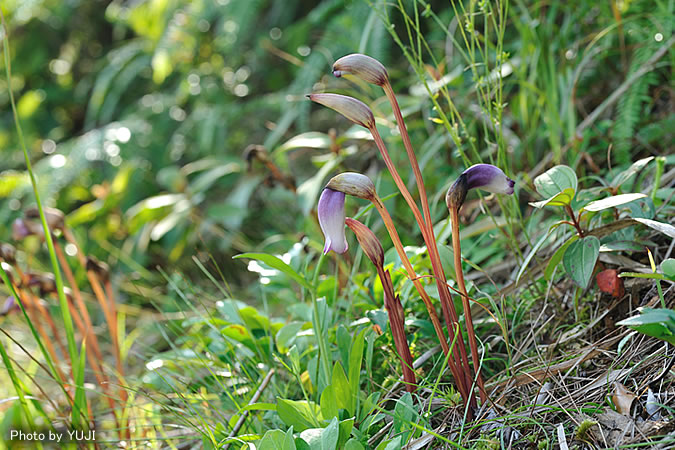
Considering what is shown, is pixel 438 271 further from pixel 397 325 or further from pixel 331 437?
pixel 331 437

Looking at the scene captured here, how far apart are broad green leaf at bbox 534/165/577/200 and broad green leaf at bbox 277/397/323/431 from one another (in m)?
0.51

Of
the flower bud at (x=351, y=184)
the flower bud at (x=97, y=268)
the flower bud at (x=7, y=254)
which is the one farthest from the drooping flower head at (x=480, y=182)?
the flower bud at (x=7, y=254)

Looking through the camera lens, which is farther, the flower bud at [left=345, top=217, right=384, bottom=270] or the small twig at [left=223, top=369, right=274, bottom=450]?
the small twig at [left=223, top=369, right=274, bottom=450]

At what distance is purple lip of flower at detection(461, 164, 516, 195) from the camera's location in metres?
0.72

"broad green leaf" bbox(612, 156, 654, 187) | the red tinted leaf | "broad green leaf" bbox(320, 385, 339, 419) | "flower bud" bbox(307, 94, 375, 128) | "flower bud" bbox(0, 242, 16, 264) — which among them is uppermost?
"flower bud" bbox(307, 94, 375, 128)

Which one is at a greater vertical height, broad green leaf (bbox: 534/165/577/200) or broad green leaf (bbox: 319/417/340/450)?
broad green leaf (bbox: 534/165/577/200)

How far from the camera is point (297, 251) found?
3.91 feet

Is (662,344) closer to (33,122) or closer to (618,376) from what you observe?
(618,376)

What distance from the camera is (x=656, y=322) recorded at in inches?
27.1

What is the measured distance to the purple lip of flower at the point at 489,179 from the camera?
0.72 m

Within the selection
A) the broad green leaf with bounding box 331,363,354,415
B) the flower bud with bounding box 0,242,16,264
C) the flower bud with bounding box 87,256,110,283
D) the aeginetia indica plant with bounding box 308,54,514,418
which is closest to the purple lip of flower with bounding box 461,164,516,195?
the aeginetia indica plant with bounding box 308,54,514,418

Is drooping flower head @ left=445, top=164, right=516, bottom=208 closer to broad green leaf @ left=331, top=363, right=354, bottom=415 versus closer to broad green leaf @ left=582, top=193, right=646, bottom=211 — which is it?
broad green leaf @ left=582, top=193, right=646, bottom=211

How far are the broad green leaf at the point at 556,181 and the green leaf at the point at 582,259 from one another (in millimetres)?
88

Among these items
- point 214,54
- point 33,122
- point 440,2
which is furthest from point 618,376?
point 33,122
